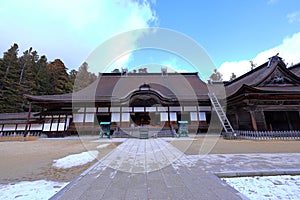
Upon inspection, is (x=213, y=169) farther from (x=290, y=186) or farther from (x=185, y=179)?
(x=290, y=186)

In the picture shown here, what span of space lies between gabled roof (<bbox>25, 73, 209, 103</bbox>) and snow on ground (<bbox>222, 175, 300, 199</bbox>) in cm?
1046

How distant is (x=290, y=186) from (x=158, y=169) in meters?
2.29

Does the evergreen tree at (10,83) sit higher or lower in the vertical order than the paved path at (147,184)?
higher

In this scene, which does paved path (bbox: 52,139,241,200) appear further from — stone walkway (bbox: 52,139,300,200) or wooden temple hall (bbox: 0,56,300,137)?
wooden temple hall (bbox: 0,56,300,137)

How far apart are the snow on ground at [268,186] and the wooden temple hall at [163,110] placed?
811cm

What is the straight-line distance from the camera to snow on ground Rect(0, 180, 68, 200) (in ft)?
6.79

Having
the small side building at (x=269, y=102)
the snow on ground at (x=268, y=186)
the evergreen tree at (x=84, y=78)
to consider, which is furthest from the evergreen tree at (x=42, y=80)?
the snow on ground at (x=268, y=186)

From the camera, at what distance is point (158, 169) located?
3.16 metres

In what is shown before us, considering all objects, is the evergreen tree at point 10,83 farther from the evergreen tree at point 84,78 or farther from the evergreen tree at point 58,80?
the evergreen tree at point 84,78

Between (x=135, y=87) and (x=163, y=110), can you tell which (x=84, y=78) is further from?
(x=163, y=110)

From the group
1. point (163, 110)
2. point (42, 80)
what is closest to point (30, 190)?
point (163, 110)

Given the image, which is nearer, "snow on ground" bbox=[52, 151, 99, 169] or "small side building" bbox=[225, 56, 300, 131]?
"snow on ground" bbox=[52, 151, 99, 169]

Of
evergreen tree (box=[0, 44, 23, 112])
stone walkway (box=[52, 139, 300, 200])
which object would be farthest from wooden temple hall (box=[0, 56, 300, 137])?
stone walkway (box=[52, 139, 300, 200])

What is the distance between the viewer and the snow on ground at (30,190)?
6.79 ft
